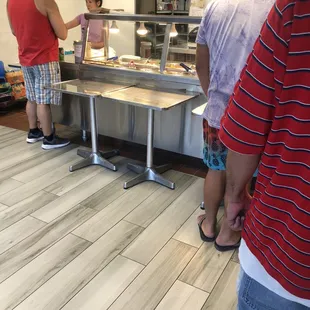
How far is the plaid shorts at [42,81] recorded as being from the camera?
3234 mm

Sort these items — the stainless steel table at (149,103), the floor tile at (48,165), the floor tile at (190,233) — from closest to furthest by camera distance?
the floor tile at (190,233)
the stainless steel table at (149,103)
the floor tile at (48,165)

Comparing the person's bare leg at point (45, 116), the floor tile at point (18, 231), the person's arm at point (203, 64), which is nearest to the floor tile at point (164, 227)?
the floor tile at point (18, 231)

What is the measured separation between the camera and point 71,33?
19.0 ft

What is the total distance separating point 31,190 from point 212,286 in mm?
1616

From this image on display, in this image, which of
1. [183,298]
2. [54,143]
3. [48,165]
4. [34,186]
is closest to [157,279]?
[183,298]

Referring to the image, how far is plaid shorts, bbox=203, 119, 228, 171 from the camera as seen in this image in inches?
72.6

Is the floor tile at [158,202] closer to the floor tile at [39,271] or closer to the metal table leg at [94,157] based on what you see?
the floor tile at [39,271]

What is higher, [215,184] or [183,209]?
[215,184]

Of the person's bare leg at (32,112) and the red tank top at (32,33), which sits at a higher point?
the red tank top at (32,33)

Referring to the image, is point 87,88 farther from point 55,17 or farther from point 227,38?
point 227,38

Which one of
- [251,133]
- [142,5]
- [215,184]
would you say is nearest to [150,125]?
[215,184]

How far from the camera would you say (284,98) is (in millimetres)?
608

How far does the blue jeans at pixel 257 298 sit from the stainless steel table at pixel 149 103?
1663 mm

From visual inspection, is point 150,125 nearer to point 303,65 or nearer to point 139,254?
point 139,254
